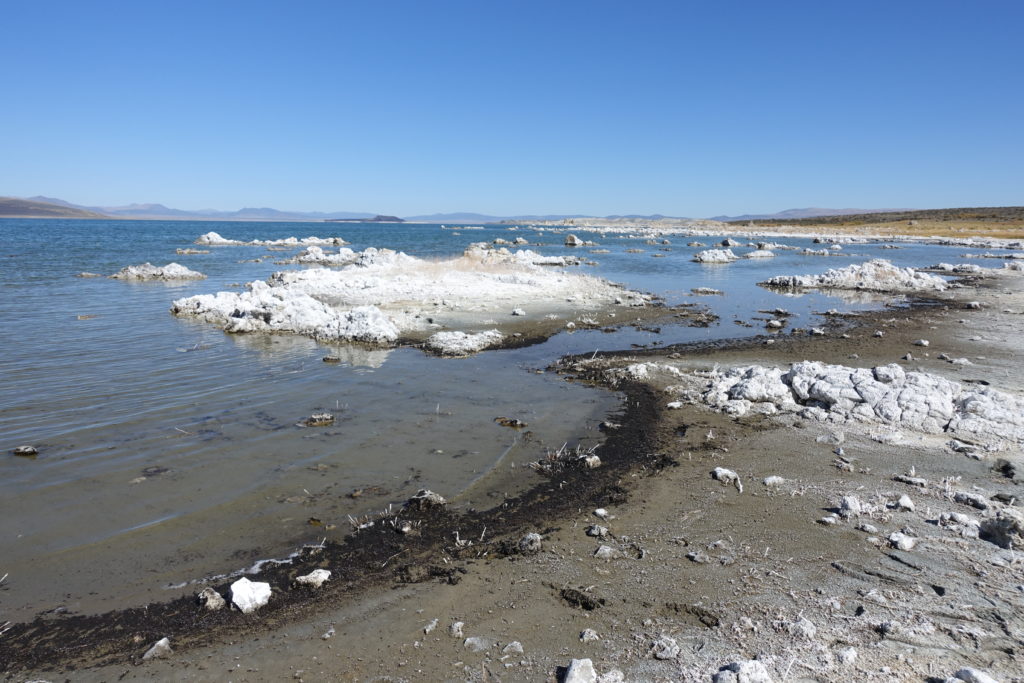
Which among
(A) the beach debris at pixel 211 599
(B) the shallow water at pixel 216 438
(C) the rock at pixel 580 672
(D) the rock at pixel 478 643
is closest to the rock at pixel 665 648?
(C) the rock at pixel 580 672

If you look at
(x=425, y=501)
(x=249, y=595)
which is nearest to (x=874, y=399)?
(x=425, y=501)

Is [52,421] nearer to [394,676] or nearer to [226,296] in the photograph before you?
[394,676]

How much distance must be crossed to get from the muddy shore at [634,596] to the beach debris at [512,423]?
219 cm

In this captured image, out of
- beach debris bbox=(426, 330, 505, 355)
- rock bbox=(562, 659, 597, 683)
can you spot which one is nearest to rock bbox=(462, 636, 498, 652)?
rock bbox=(562, 659, 597, 683)

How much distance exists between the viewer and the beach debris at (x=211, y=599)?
553 centimetres

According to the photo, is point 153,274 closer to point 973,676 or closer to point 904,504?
point 904,504

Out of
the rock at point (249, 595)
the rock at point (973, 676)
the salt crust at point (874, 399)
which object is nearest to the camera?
the rock at point (973, 676)

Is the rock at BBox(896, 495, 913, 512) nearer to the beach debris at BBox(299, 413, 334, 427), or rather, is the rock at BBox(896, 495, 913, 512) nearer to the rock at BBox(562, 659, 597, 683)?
the rock at BBox(562, 659, 597, 683)

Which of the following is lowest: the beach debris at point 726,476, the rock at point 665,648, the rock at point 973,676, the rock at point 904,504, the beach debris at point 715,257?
the beach debris at point 726,476

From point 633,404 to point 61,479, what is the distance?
1056 cm

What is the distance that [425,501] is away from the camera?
7.67 meters

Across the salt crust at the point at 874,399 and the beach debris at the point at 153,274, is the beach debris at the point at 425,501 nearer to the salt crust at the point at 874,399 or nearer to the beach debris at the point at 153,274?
the salt crust at the point at 874,399

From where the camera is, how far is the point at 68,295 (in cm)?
2525

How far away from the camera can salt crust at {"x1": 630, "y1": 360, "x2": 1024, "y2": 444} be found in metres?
10.2
